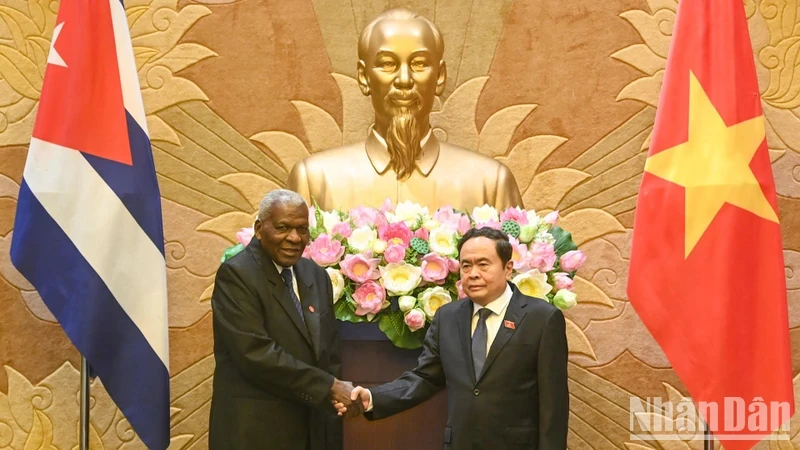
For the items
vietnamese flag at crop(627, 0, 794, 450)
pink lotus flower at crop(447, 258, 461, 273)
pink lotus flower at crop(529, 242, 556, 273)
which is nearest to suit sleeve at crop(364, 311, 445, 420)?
pink lotus flower at crop(447, 258, 461, 273)

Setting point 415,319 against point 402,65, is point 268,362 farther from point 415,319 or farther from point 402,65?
point 402,65

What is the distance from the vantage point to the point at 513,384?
3.50 metres

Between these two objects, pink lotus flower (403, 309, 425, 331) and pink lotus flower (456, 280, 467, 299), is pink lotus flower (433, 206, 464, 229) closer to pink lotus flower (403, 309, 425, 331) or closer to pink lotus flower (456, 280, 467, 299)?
pink lotus flower (456, 280, 467, 299)

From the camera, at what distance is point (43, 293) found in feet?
13.4

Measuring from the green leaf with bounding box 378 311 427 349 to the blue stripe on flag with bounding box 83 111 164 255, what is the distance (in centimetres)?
100

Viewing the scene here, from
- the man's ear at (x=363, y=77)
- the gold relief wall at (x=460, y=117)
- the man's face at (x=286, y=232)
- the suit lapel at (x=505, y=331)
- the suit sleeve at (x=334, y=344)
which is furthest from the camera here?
the gold relief wall at (x=460, y=117)

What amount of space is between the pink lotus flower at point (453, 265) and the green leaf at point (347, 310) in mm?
373

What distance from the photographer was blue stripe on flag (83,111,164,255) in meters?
4.18

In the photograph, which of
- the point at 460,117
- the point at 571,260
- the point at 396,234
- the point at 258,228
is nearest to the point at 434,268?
A: the point at 396,234

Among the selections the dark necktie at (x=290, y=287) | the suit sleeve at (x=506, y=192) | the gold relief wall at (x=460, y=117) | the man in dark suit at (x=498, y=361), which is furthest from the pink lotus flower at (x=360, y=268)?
the gold relief wall at (x=460, y=117)

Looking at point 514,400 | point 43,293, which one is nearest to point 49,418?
point 43,293

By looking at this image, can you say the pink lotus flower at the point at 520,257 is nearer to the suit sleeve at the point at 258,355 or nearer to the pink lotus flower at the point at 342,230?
the pink lotus flower at the point at 342,230

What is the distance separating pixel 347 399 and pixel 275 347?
1.00ft

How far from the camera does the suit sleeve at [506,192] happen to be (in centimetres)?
486
